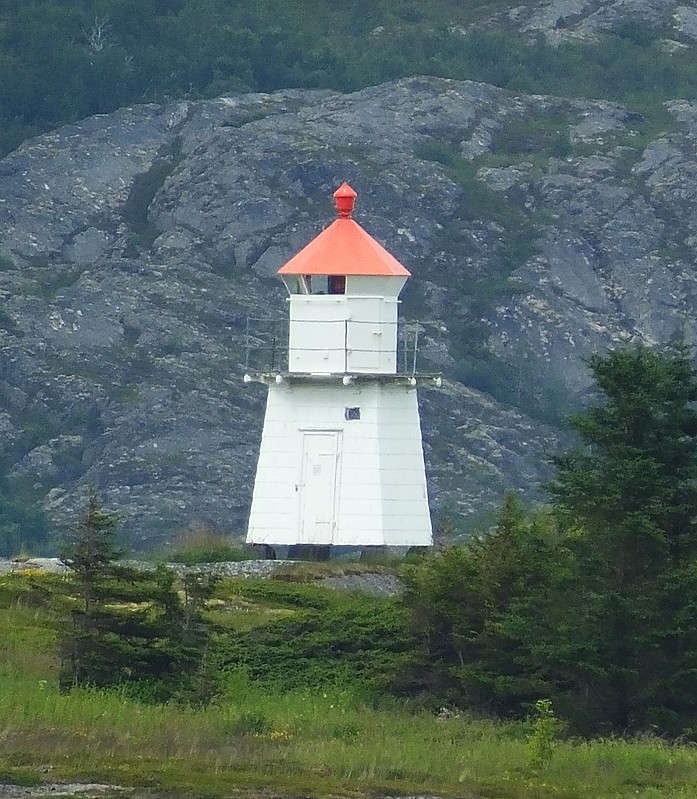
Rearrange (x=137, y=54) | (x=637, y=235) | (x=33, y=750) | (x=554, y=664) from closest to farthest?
1. (x=33, y=750)
2. (x=554, y=664)
3. (x=637, y=235)
4. (x=137, y=54)

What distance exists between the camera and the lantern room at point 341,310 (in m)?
38.8

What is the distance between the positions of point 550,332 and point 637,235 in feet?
30.2

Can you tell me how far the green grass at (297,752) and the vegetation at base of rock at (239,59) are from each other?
93.0m

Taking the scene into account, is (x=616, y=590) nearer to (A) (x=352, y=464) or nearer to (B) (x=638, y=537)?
(B) (x=638, y=537)

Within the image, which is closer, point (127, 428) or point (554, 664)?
point (554, 664)

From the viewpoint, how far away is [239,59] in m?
124

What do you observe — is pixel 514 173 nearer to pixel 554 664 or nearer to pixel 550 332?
pixel 550 332

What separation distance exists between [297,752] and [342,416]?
57.0 ft

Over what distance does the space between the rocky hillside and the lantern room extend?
1672 inches

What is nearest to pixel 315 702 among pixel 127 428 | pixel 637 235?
pixel 127 428

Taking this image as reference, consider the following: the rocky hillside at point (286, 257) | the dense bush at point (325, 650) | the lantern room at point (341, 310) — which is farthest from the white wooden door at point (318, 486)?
the rocky hillside at point (286, 257)

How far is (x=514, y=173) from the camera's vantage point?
112812 mm

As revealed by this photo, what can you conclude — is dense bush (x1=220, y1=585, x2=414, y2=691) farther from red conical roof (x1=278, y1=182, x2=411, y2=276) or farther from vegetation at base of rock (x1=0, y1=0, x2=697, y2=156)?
vegetation at base of rock (x1=0, y1=0, x2=697, y2=156)

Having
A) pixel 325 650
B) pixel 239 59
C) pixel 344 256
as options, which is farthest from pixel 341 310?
pixel 239 59
